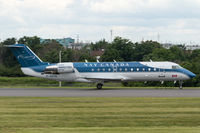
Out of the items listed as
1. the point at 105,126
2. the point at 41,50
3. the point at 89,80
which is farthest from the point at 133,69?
the point at 41,50

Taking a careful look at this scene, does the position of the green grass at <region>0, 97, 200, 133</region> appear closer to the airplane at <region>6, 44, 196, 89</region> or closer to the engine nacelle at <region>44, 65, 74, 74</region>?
the airplane at <region>6, 44, 196, 89</region>

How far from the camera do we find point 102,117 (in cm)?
2119

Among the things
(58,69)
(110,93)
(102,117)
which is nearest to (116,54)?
(58,69)

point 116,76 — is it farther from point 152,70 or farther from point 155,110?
point 155,110

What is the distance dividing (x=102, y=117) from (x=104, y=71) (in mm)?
24649

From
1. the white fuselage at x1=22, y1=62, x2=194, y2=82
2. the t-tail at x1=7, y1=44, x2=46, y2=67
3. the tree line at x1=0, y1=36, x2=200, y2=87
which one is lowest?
the white fuselage at x1=22, y1=62, x2=194, y2=82

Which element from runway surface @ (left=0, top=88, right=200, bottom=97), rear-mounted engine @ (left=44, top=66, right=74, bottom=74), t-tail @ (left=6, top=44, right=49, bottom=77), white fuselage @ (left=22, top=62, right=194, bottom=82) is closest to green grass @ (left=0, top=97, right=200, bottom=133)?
runway surface @ (left=0, top=88, right=200, bottom=97)

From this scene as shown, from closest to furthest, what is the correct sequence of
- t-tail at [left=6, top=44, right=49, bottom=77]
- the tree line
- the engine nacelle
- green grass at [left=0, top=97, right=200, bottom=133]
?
green grass at [left=0, top=97, right=200, bottom=133] < the engine nacelle < t-tail at [left=6, top=44, right=49, bottom=77] < the tree line

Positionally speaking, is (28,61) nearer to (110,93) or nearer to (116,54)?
(110,93)

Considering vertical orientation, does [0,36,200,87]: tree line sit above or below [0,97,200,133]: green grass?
above

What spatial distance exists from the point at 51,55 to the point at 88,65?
52598 millimetres

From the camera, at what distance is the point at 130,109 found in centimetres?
2442

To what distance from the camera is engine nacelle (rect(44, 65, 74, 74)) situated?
46594mm

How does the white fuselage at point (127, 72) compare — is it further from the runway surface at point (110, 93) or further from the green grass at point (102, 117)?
the green grass at point (102, 117)
